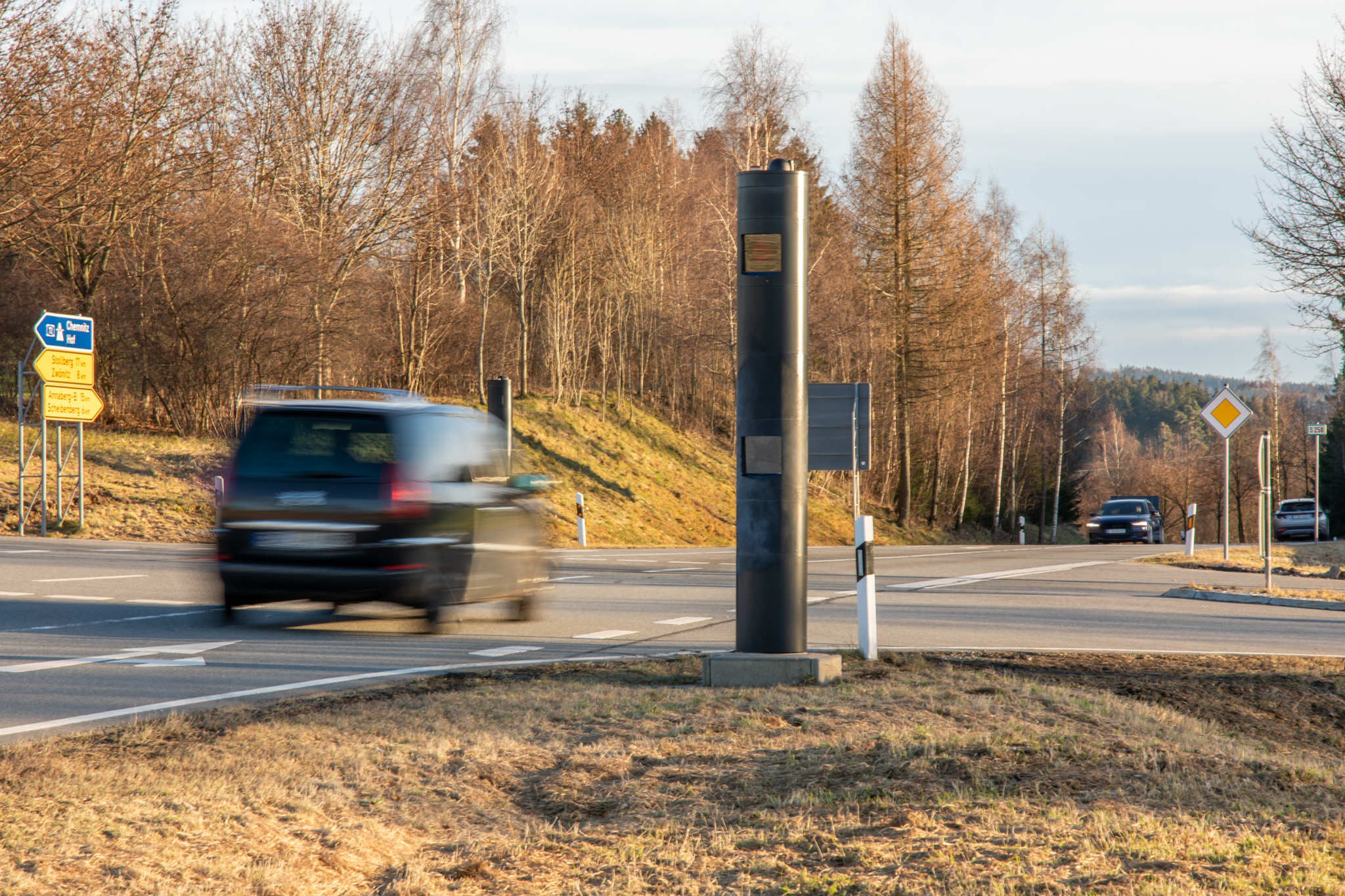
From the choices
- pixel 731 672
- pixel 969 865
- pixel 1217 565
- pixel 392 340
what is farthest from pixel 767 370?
pixel 392 340

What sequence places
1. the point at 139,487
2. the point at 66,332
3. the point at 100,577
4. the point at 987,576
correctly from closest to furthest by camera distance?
the point at 100,577 < the point at 987,576 < the point at 66,332 < the point at 139,487

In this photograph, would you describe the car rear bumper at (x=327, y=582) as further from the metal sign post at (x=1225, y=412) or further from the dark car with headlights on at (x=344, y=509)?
the metal sign post at (x=1225, y=412)

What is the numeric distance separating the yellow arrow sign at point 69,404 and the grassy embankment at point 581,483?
1.66 metres

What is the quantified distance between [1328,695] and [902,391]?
37.1 m

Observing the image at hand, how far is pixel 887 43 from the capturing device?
43.1 m

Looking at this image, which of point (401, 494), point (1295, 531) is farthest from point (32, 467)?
point (1295, 531)

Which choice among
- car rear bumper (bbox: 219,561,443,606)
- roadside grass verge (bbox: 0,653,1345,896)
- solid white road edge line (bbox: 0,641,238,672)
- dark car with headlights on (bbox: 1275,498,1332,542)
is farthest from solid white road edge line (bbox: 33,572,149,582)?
dark car with headlights on (bbox: 1275,498,1332,542)

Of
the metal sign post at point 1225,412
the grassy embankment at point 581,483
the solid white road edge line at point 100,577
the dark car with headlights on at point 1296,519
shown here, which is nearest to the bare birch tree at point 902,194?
the grassy embankment at point 581,483

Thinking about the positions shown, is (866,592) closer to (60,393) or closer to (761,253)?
(761,253)

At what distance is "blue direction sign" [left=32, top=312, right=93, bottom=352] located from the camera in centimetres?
2075

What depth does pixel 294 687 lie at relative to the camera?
720 cm

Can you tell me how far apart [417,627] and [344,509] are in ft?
5.18

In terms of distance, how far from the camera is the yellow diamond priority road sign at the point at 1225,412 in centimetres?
1962

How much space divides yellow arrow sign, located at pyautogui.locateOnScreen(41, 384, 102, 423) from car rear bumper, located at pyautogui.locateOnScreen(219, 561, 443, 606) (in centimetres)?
1326
